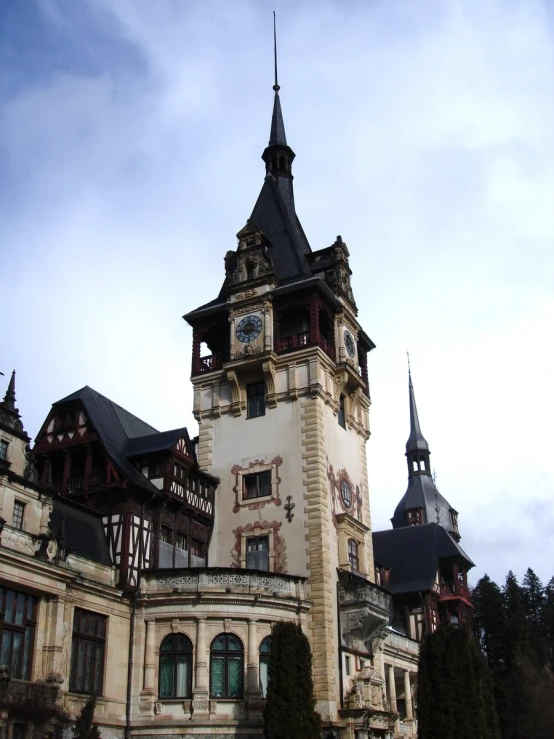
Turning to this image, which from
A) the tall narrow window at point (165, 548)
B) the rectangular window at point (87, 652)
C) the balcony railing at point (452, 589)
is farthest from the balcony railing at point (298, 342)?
the balcony railing at point (452, 589)

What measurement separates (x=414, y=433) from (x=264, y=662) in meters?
64.0

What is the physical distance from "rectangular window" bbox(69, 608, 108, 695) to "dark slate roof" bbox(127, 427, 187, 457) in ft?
24.2

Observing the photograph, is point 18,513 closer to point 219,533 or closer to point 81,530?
point 81,530

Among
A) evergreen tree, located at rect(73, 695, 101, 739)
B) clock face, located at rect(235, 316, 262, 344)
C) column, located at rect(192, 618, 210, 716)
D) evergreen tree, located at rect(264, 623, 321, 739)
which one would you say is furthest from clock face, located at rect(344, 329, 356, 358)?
evergreen tree, located at rect(73, 695, 101, 739)

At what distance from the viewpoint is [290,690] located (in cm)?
2817

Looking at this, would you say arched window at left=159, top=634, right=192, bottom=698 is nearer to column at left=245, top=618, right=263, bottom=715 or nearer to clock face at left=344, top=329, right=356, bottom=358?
column at left=245, top=618, right=263, bottom=715

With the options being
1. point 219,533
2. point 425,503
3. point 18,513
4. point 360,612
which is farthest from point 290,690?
point 425,503

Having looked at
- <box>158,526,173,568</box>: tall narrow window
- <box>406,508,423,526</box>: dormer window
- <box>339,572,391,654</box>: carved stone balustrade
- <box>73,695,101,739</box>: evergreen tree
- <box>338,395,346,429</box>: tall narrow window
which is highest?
<box>406,508,423,526</box>: dormer window

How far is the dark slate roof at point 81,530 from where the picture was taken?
31.7 meters

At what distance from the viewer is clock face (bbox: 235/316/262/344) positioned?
41.2 metres

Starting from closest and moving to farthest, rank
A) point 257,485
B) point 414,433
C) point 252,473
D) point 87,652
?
1. point 87,652
2. point 257,485
3. point 252,473
4. point 414,433

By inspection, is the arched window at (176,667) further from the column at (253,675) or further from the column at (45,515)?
the column at (45,515)

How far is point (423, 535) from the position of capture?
2539 inches

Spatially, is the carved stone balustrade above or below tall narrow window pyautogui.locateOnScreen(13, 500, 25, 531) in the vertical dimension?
below
